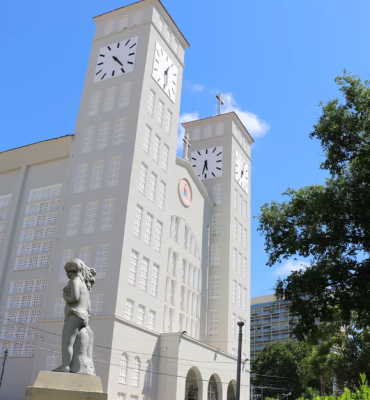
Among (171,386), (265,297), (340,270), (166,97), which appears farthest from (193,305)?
(265,297)

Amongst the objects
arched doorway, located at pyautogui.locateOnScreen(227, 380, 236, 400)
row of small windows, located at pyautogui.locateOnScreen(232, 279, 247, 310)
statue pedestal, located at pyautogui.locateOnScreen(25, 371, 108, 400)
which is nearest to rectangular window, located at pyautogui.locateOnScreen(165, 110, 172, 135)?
row of small windows, located at pyautogui.locateOnScreen(232, 279, 247, 310)

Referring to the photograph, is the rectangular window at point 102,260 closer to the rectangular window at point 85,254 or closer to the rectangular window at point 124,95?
the rectangular window at point 85,254

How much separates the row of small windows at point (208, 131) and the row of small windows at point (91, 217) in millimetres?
17877

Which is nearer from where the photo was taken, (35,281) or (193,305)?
(35,281)

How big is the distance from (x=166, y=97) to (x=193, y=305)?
15725mm

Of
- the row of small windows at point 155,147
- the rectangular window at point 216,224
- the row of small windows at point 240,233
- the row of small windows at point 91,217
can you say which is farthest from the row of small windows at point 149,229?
the row of small windows at point 240,233

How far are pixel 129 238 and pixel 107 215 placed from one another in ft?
7.27

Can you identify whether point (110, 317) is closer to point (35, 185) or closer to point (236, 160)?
point (35, 185)

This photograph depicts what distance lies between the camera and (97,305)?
27.0m

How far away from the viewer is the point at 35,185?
34.2m

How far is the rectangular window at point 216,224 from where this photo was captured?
40806 mm

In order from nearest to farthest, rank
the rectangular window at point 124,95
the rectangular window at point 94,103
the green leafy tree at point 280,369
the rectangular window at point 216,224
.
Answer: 1. the rectangular window at point 124,95
2. the rectangular window at point 94,103
3. the rectangular window at point 216,224
4. the green leafy tree at point 280,369

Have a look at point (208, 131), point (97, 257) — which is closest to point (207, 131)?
point (208, 131)

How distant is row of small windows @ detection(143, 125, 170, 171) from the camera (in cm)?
3234
